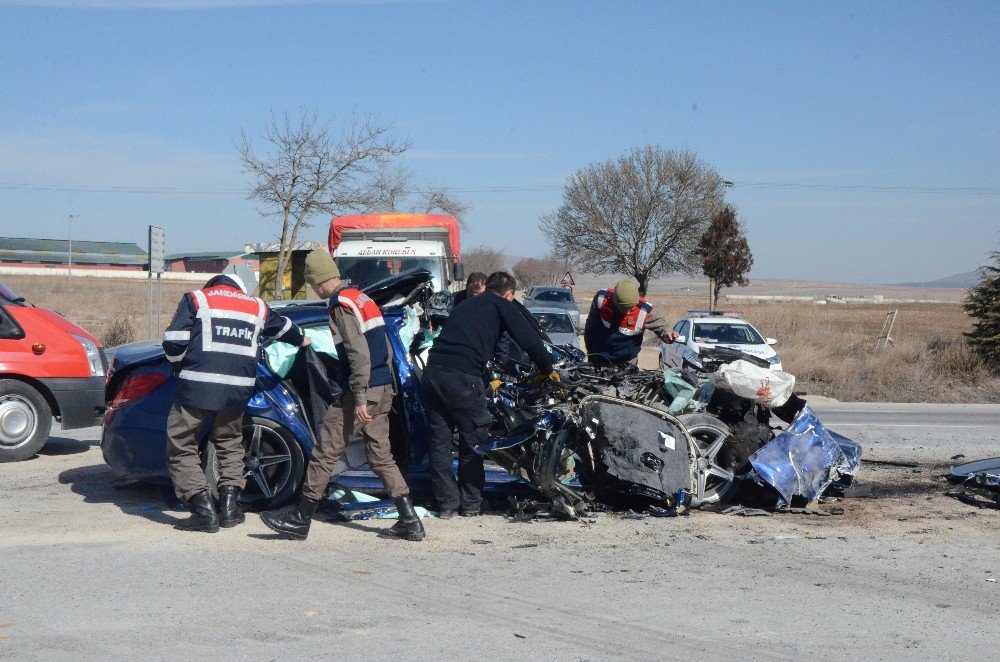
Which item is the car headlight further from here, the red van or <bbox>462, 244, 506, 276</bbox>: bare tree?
<bbox>462, 244, 506, 276</bbox>: bare tree

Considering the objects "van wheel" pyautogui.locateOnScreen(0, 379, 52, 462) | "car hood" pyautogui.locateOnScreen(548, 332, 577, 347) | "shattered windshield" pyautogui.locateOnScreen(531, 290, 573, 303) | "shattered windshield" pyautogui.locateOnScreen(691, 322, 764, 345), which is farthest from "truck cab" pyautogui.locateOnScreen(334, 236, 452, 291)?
"shattered windshield" pyautogui.locateOnScreen(531, 290, 573, 303)

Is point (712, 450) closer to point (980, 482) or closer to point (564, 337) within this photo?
point (980, 482)

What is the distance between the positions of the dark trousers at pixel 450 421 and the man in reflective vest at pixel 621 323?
2.66 m

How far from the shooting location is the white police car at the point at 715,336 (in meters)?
18.8

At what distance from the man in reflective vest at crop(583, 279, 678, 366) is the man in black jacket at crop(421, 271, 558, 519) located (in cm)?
249

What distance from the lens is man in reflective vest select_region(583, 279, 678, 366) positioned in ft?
29.0

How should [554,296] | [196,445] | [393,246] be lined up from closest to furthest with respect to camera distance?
1. [196,445]
2. [393,246]
3. [554,296]

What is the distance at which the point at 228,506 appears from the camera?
19.9 feet

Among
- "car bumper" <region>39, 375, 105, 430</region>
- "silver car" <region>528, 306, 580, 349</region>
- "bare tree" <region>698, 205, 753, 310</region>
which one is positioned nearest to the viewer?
"car bumper" <region>39, 375, 105, 430</region>

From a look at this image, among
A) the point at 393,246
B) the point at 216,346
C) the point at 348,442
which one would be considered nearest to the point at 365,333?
the point at 348,442

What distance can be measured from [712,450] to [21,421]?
589cm

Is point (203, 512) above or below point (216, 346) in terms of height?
below

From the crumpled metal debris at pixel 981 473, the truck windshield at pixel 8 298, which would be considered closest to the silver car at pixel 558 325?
the truck windshield at pixel 8 298

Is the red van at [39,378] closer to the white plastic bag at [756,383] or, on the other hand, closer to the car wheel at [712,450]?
the car wheel at [712,450]
